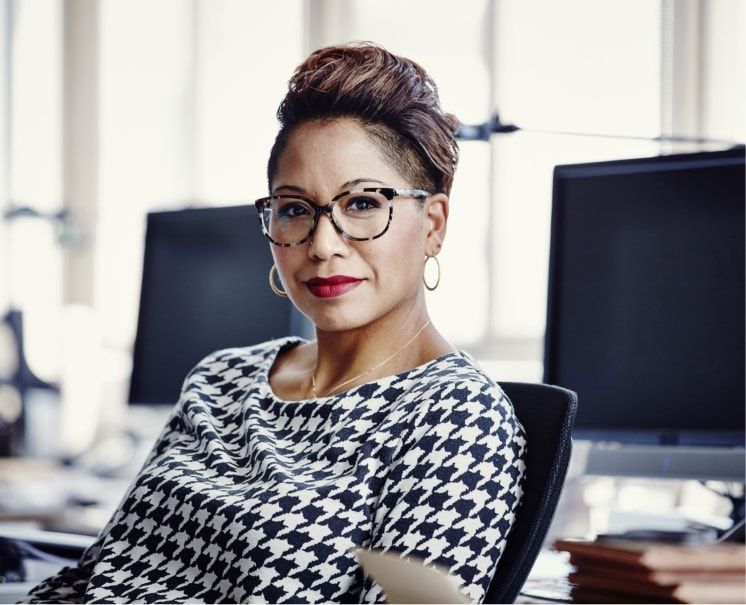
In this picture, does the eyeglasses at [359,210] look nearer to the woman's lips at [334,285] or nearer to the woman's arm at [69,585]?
the woman's lips at [334,285]

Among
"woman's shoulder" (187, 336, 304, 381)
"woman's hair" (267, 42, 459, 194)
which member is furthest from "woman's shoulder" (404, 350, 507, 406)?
"woman's shoulder" (187, 336, 304, 381)

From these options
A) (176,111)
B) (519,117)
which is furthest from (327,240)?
(176,111)

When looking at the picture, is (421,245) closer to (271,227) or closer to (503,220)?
(271,227)

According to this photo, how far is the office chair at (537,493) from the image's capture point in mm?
1086

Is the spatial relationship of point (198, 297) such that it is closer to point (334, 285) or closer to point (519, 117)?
point (334, 285)

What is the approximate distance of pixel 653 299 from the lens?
5.47 ft

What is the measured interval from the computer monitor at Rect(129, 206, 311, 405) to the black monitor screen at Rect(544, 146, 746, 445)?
503 mm

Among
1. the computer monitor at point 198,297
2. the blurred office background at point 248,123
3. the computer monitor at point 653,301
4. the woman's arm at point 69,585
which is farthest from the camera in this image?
the blurred office background at point 248,123

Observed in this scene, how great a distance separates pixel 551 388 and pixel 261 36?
306cm

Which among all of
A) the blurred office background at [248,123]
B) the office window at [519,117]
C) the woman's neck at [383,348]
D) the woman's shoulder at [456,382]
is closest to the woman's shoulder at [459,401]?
the woman's shoulder at [456,382]

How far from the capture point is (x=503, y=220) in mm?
3461

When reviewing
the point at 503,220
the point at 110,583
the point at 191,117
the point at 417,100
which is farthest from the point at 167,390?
the point at 191,117

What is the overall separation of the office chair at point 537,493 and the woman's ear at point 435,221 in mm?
279

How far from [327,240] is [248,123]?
2794 mm
